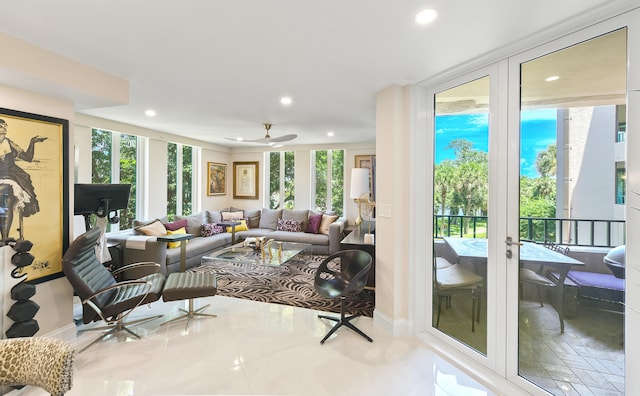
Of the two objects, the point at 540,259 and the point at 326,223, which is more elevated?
the point at 540,259

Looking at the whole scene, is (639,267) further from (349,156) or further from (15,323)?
(349,156)

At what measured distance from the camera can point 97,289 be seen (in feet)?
8.07

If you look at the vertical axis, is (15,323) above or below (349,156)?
below

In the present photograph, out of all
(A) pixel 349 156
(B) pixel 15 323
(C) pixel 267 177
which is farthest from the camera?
(C) pixel 267 177

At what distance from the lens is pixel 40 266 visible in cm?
231

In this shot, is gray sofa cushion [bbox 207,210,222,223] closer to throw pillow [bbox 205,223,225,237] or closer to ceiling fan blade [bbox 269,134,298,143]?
throw pillow [bbox 205,223,225,237]

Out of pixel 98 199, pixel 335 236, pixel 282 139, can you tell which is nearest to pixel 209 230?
pixel 335 236

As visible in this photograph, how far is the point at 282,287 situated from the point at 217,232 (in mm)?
2519

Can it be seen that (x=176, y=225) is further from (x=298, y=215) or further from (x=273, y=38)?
(x=273, y=38)

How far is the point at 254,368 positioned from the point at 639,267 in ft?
8.23

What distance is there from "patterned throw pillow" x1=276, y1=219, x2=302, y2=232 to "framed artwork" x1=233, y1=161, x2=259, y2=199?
4.34 feet

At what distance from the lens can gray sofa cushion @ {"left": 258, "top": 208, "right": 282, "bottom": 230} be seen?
6.43 meters

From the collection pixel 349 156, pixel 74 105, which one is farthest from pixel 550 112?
pixel 349 156

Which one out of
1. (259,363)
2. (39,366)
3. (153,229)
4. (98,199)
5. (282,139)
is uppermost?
(282,139)
